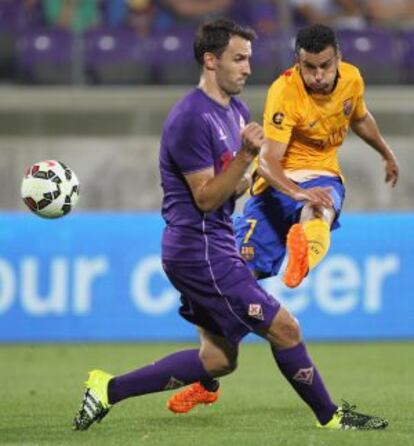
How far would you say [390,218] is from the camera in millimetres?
13102

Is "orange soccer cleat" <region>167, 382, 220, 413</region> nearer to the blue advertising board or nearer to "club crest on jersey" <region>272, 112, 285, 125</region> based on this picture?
"club crest on jersey" <region>272, 112, 285, 125</region>

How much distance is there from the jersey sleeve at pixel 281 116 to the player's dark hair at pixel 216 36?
1.40 metres

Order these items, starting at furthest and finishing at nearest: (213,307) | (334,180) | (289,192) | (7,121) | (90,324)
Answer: (7,121) < (90,324) < (334,180) < (289,192) < (213,307)

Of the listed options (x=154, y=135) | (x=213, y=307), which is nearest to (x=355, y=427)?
(x=213, y=307)

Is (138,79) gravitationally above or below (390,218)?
above

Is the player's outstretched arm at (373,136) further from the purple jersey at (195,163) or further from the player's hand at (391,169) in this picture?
the purple jersey at (195,163)

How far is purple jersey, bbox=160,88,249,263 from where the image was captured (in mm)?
6512

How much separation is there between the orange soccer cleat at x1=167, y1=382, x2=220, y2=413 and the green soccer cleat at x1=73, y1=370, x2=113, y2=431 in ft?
2.45

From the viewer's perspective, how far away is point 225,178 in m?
6.34

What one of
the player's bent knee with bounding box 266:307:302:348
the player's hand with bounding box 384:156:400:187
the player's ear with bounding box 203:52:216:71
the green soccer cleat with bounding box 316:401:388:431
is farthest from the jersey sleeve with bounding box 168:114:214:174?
the player's hand with bounding box 384:156:400:187

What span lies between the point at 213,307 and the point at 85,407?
0.87m

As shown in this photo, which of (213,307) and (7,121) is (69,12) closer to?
(7,121)

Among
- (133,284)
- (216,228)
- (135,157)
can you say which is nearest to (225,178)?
(216,228)

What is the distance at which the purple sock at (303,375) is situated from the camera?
265 inches
